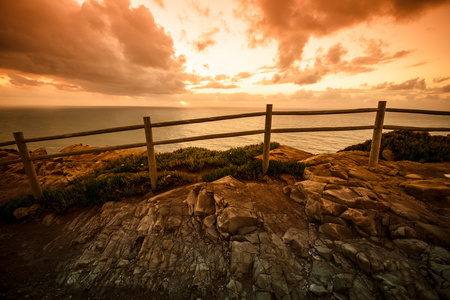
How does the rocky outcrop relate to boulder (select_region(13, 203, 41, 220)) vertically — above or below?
below

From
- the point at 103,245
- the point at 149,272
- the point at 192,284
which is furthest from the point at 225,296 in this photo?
the point at 103,245

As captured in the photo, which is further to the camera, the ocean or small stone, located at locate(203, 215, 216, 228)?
the ocean

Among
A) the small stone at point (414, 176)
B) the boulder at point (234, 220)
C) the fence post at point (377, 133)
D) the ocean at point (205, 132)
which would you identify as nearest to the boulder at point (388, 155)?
the fence post at point (377, 133)

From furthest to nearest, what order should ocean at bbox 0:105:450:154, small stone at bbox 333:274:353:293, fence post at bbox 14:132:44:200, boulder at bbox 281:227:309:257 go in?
ocean at bbox 0:105:450:154 < fence post at bbox 14:132:44:200 < boulder at bbox 281:227:309:257 < small stone at bbox 333:274:353:293

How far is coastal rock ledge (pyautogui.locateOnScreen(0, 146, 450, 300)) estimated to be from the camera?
2598mm

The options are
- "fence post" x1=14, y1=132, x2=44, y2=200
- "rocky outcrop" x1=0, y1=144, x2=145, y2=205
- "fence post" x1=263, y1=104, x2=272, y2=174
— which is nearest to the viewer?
"fence post" x1=14, y1=132, x2=44, y2=200

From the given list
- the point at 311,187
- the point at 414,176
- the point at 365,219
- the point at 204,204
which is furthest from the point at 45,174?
the point at 414,176

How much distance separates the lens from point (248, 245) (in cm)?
317

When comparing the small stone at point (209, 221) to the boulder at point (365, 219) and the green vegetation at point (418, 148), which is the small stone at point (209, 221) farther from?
the green vegetation at point (418, 148)

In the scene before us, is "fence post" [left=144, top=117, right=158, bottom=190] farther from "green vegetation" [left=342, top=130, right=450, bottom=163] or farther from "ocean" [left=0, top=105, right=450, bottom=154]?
"ocean" [left=0, top=105, right=450, bottom=154]

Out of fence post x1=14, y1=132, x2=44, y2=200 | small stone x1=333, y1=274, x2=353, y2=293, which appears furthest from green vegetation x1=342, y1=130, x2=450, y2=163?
fence post x1=14, y1=132, x2=44, y2=200

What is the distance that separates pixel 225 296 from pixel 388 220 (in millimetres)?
3050

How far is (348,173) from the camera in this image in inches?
190

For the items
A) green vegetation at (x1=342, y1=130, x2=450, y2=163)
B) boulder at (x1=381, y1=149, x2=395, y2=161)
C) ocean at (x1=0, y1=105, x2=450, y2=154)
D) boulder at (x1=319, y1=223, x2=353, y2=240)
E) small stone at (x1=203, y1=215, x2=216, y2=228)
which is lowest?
ocean at (x1=0, y1=105, x2=450, y2=154)
